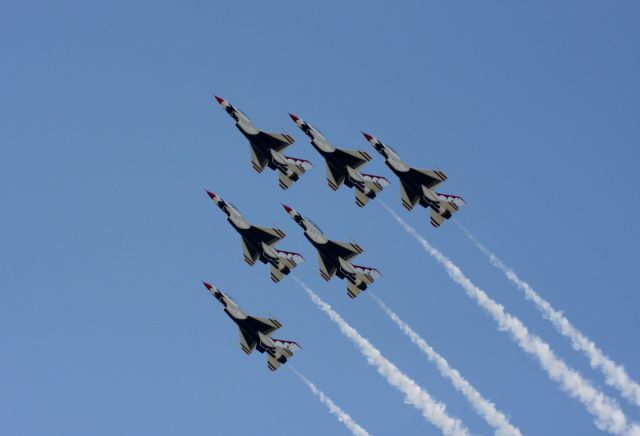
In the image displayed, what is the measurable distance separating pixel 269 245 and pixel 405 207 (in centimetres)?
1497

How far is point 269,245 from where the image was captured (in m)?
116

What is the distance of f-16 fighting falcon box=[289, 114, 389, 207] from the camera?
11681cm

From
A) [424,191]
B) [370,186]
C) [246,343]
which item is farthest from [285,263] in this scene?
[424,191]

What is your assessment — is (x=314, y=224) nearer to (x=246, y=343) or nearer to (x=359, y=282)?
(x=359, y=282)

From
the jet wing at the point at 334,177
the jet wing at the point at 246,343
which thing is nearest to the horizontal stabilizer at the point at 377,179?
the jet wing at the point at 334,177

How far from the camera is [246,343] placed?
117375 mm

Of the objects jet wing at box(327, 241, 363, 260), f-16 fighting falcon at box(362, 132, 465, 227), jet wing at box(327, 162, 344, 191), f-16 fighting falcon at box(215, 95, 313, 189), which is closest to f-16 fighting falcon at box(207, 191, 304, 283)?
jet wing at box(327, 241, 363, 260)

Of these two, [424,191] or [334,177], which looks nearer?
[424,191]

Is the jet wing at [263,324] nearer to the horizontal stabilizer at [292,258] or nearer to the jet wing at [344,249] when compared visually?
the horizontal stabilizer at [292,258]

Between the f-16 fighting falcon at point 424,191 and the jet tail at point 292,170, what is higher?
the f-16 fighting falcon at point 424,191

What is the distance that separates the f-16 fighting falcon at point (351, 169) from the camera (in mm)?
116812

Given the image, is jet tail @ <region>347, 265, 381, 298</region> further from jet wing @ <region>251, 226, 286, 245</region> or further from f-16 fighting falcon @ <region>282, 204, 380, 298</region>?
jet wing @ <region>251, 226, 286, 245</region>

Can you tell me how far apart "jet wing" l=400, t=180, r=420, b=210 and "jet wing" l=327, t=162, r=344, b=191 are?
6.56m

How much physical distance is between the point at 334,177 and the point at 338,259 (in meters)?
9.28
